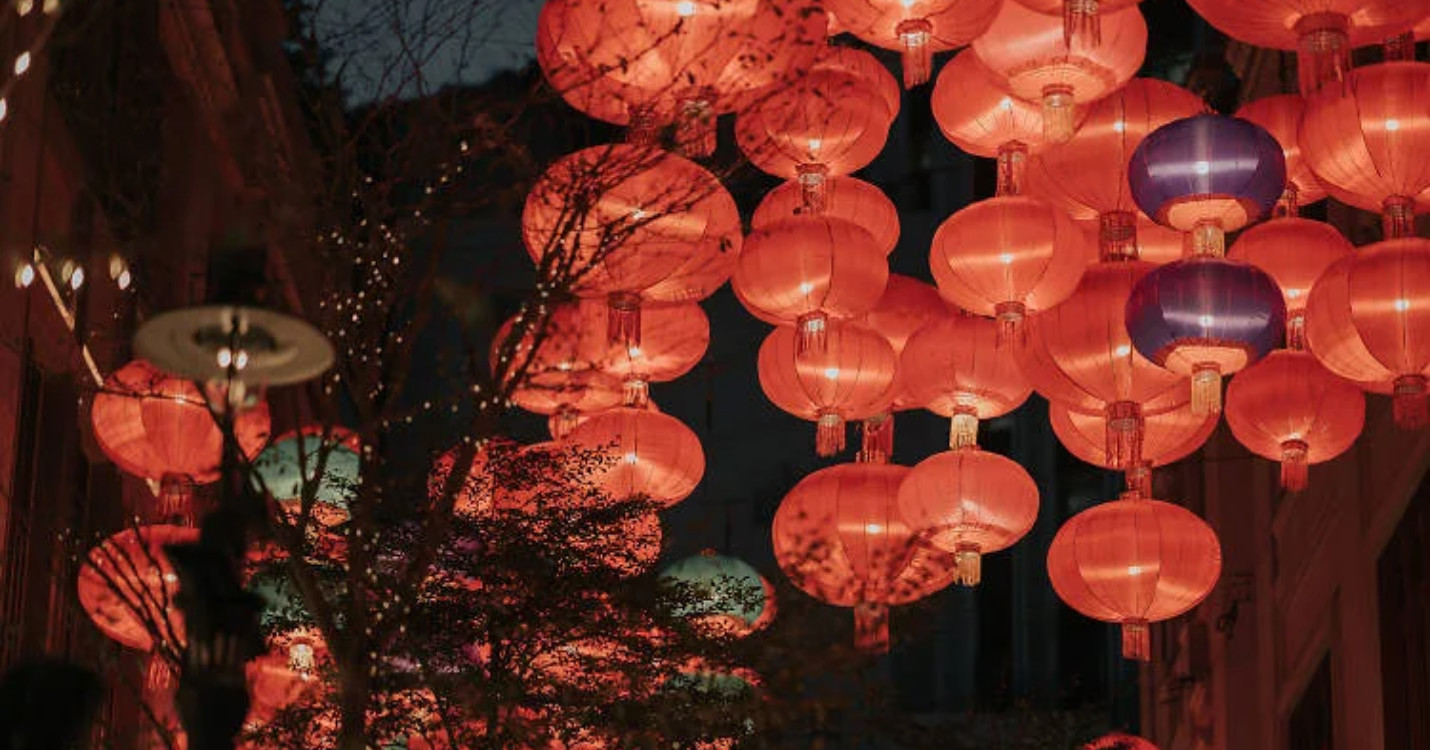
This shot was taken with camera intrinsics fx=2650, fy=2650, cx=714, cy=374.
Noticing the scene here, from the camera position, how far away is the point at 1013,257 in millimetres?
10797

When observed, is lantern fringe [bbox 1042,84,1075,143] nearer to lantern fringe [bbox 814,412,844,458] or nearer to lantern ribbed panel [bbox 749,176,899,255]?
lantern ribbed panel [bbox 749,176,899,255]

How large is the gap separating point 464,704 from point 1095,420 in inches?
135

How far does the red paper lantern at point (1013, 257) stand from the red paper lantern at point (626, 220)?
3.21 feet

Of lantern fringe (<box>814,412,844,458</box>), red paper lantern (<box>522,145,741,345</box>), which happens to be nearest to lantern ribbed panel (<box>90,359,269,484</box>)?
red paper lantern (<box>522,145,741,345</box>)

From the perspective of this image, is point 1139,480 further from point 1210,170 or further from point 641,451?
point 641,451

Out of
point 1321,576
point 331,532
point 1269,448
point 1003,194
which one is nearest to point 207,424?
point 331,532

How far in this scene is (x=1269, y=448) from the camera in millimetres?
11477

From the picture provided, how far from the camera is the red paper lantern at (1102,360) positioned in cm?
1080

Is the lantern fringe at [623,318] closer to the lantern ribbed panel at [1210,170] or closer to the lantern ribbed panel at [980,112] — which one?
the lantern ribbed panel at [980,112]

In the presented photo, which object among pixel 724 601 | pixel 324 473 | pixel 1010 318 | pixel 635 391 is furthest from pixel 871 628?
pixel 635 391

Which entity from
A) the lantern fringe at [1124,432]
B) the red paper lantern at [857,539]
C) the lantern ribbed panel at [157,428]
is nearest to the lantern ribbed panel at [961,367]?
the red paper lantern at [857,539]

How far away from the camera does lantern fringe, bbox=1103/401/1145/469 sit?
35.9 ft

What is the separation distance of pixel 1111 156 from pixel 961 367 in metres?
1.32

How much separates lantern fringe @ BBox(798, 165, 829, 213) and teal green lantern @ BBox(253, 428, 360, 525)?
7.21ft
